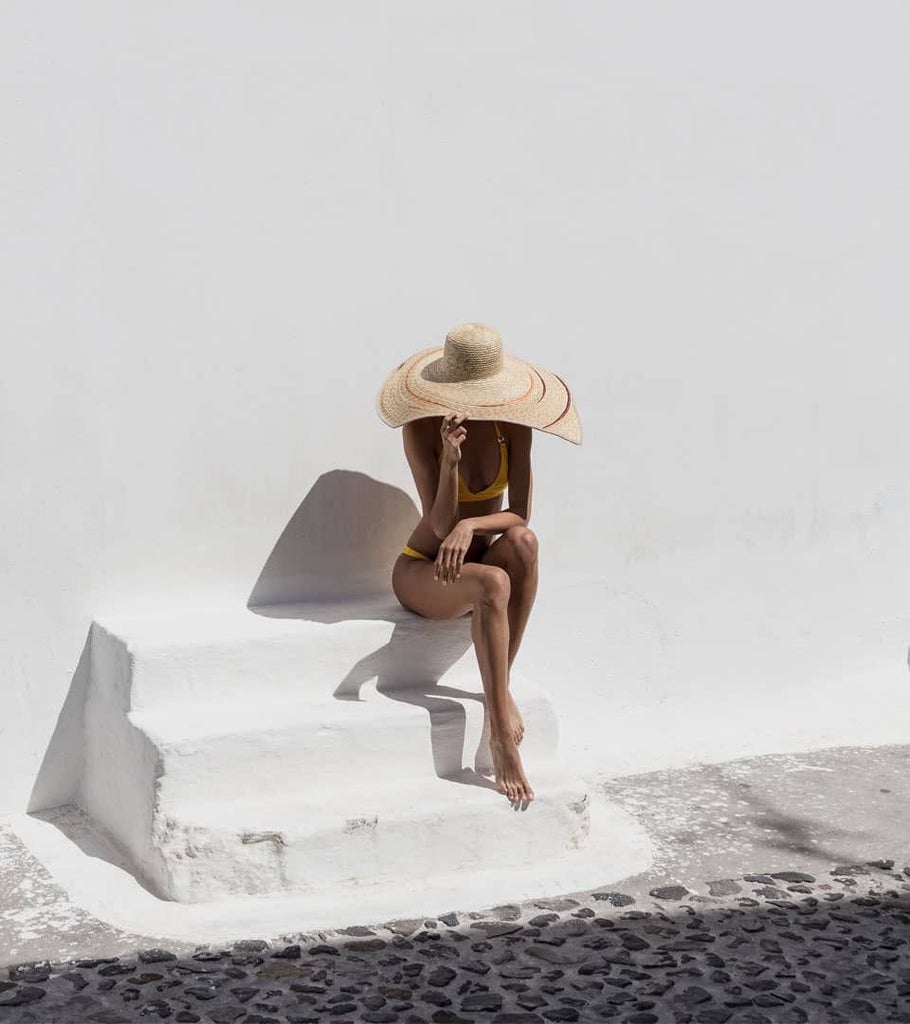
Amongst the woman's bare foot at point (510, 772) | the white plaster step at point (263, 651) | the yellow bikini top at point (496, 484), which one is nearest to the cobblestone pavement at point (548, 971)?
the woman's bare foot at point (510, 772)

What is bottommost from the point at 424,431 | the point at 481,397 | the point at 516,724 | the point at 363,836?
the point at 363,836

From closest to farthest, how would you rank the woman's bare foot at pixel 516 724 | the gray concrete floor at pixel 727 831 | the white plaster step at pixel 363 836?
the gray concrete floor at pixel 727 831 < the white plaster step at pixel 363 836 < the woman's bare foot at pixel 516 724

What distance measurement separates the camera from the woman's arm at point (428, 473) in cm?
502

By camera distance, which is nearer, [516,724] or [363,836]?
[363,836]

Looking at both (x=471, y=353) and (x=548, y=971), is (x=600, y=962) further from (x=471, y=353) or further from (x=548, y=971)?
(x=471, y=353)

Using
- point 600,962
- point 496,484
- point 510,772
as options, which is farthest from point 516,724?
point 600,962

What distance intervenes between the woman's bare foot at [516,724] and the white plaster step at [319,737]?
69 mm

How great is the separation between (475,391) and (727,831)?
178cm

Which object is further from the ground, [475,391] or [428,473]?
[475,391]

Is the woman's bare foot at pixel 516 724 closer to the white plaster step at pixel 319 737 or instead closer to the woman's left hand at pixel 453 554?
the white plaster step at pixel 319 737

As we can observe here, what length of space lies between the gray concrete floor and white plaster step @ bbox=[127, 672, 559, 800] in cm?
50

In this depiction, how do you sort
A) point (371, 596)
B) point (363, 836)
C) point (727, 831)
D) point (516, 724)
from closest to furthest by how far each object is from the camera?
point (363, 836)
point (516, 724)
point (727, 831)
point (371, 596)

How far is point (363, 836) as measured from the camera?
4.65m

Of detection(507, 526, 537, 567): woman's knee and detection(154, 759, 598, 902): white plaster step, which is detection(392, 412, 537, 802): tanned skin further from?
detection(154, 759, 598, 902): white plaster step
